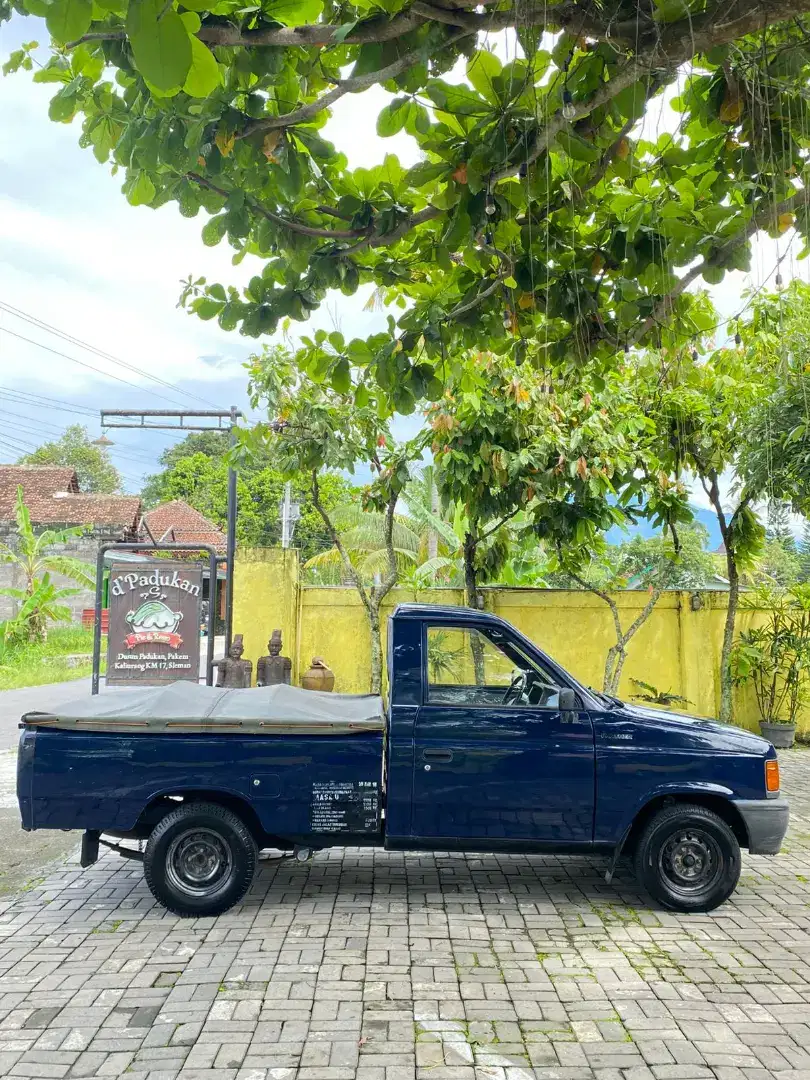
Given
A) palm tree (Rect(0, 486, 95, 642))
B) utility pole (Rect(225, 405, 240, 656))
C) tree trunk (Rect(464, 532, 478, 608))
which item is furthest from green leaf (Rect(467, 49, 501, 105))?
palm tree (Rect(0, 486, 95, 642))

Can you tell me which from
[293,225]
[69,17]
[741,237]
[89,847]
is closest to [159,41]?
[69,17]

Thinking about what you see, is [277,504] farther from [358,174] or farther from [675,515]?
[358,174]

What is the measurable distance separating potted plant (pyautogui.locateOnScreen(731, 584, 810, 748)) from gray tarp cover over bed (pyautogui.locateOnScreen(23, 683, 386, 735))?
7387 millimetres

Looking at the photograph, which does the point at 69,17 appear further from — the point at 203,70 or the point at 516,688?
the point at 516,688

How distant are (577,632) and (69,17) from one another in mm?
10159

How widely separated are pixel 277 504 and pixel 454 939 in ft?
133

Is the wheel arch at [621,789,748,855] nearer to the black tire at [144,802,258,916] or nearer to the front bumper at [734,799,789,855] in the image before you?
the front bumper at [734,799,789,855]

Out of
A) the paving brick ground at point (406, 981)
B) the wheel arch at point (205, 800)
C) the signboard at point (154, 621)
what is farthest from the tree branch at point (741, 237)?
the signboard at point (154, 621)

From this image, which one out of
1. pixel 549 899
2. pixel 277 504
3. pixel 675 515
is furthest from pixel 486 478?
pixel 277 504

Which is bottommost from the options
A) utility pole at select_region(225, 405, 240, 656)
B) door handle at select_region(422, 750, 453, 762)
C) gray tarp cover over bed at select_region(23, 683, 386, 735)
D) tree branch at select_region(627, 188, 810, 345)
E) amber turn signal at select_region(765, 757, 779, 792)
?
amber turn signal at select_region(765, 757, 779, 792)

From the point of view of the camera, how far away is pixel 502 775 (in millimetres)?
5172

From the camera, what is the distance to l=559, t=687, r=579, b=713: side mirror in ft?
17.0

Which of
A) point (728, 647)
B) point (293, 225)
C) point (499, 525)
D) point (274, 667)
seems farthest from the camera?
point (728, 647)

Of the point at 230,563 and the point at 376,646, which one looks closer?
the point at 230,563
